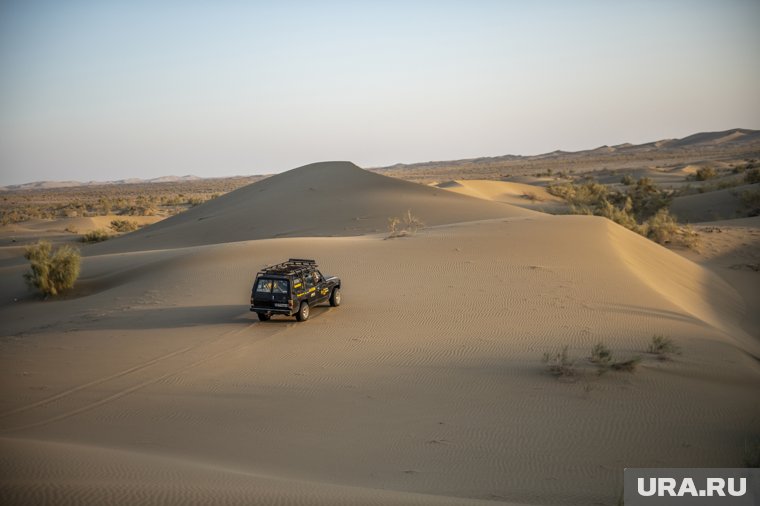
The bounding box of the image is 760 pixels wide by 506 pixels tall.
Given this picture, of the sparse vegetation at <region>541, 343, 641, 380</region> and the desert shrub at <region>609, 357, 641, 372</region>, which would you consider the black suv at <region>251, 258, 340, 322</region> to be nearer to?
the sparse vegetation at <region>541, 343, 641, 380</region>

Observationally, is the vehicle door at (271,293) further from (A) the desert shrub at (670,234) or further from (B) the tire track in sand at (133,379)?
(A) the desert shrub at (670,234)

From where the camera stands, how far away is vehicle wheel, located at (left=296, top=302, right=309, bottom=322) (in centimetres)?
1387

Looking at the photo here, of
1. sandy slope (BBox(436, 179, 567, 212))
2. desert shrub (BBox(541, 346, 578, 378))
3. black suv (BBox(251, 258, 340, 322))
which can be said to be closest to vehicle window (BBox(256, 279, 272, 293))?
black suv (BBox(251, 258, 340, 322))

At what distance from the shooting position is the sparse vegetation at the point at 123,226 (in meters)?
45.0

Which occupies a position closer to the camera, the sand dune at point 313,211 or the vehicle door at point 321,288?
the vehicle door at point 321,288

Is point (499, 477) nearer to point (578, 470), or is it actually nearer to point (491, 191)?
point (578, 470)

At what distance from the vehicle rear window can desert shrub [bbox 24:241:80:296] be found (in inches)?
365

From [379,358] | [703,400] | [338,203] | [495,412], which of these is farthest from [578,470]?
[338,203]

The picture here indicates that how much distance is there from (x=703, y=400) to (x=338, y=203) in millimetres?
29176

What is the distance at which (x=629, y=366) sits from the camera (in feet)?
33.0

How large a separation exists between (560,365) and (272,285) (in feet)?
21.7

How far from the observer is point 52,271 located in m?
19.0

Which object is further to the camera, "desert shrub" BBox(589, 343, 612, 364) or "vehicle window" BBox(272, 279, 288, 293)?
"vehicle window" BBox(272, 279, 288, 293)

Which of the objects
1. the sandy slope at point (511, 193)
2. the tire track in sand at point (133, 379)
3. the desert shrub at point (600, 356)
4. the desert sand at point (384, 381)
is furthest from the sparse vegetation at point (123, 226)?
the desert shrub at point (600, 356)
